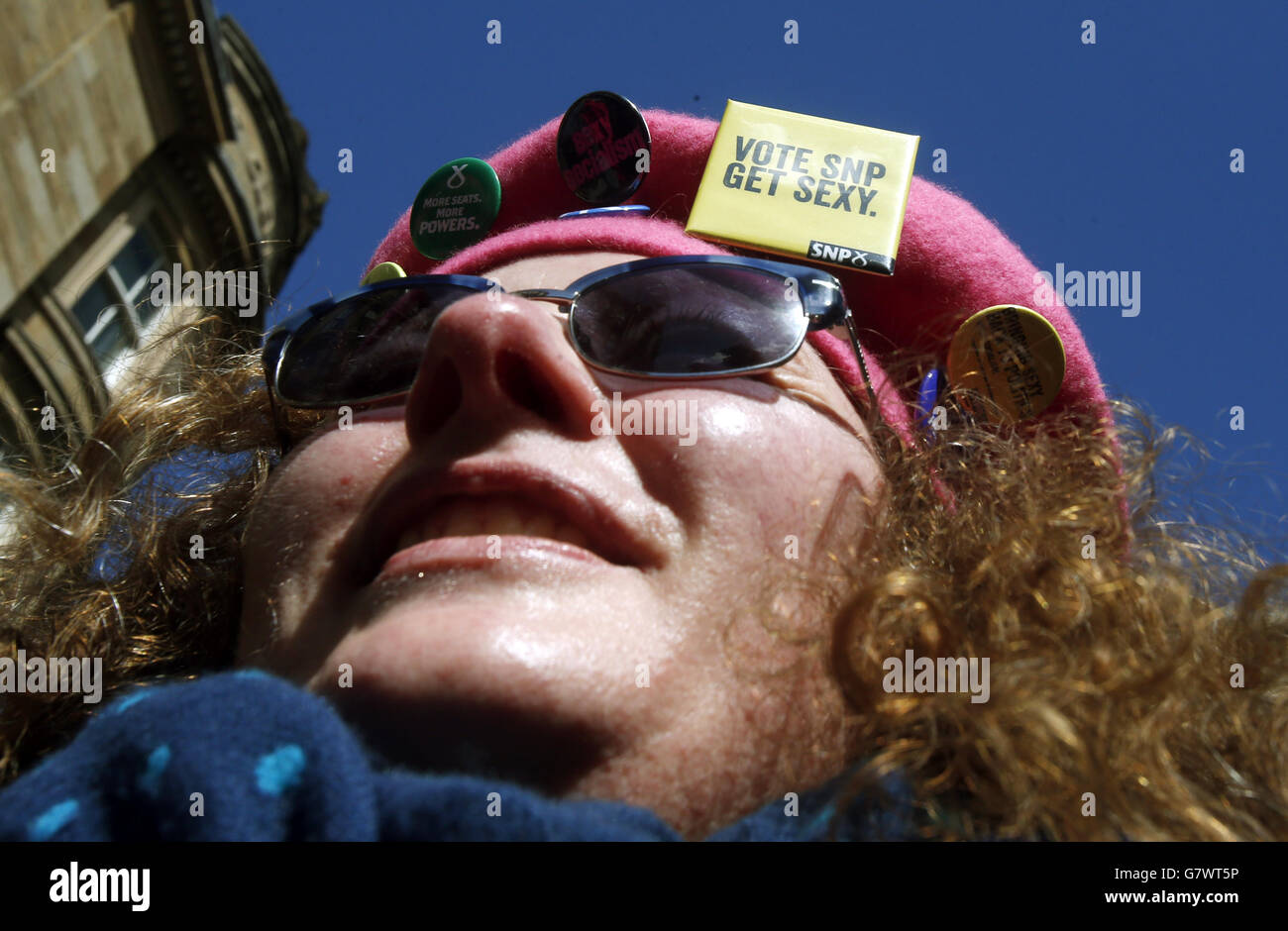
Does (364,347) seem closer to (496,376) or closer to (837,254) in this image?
(496,376)

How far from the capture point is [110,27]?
9.94 m

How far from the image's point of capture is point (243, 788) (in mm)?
985

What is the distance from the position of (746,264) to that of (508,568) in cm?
91

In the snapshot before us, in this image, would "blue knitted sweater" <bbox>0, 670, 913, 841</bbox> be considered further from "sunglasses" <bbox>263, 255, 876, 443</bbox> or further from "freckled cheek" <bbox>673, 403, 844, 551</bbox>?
"sunglasses" <bbox>263, 255, 876, 443</bbox>

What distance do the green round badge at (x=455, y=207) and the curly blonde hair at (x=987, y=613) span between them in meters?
0.67

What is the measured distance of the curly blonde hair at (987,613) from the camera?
1345mm

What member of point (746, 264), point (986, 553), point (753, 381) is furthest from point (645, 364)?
point (986, 553)

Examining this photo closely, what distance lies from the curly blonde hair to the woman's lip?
18.4 inches

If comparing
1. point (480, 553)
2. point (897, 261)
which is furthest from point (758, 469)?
point (897, 261)

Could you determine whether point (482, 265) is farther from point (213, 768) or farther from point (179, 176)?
point (179, 176)

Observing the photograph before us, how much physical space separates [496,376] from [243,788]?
0.84m

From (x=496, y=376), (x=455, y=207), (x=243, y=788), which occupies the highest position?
(x=455, y=207)

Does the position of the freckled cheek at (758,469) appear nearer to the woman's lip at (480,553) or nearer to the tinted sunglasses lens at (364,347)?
the woman's lip at (480,553)

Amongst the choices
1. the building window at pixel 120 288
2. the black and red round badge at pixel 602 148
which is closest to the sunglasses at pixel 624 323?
the black and red round badge at pixel 602 148
